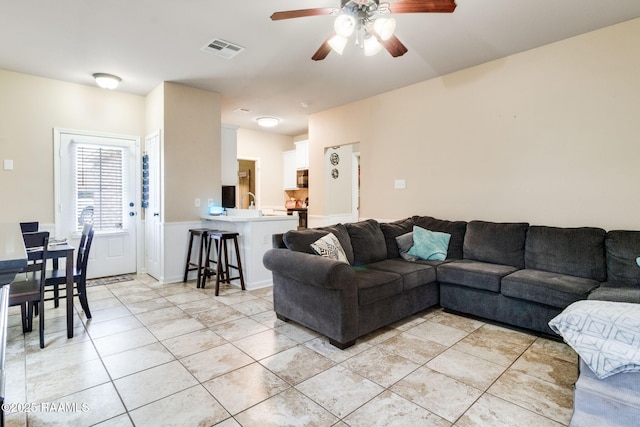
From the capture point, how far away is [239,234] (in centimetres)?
434

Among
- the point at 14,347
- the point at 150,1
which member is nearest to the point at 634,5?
the point at 150,1

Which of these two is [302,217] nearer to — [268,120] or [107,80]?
[268,120]

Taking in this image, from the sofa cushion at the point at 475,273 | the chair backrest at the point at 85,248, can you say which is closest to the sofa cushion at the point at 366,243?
the sofa cushion at the point at 475,273

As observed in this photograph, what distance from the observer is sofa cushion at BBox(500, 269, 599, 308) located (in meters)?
2.57

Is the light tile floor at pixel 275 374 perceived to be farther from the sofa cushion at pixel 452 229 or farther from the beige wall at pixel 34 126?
the beige wall at pixel 34 126

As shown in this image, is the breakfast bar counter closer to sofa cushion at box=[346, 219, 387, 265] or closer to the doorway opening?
sofa cushion at box=[346, 219, 387, 265]

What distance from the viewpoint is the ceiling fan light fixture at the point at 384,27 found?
2193mm

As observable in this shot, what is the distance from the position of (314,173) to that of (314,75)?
2.18m

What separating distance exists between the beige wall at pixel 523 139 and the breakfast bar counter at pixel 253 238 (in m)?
1.74

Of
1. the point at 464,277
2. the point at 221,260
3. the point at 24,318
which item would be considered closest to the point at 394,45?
the point at 464,277

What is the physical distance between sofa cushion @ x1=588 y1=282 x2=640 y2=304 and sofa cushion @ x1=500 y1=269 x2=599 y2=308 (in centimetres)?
6

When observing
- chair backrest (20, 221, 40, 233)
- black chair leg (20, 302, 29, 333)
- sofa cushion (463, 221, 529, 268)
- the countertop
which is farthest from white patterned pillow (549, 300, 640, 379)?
chair backrest (20, 221, 40, 233)

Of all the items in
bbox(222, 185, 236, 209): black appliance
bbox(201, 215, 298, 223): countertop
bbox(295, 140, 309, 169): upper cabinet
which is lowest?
bbox(201, 215, 298, 223): countertop

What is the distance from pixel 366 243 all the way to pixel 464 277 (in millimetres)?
1036
